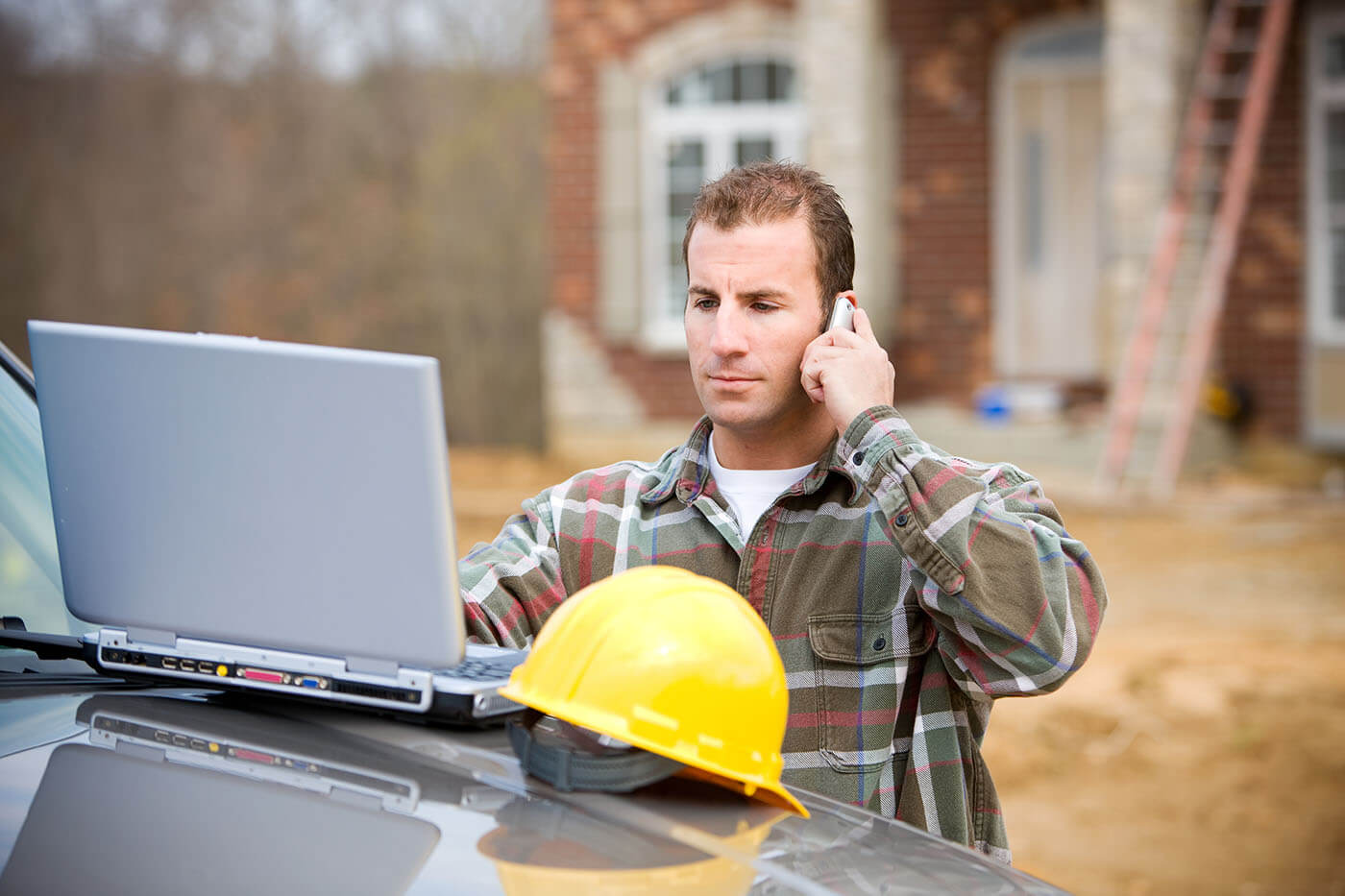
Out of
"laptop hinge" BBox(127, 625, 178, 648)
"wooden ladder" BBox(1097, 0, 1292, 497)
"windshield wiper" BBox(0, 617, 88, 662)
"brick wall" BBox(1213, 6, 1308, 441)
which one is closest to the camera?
"laptop hinge" BBox(127, 625, 178, 648)

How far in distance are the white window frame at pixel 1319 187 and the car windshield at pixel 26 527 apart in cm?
1205

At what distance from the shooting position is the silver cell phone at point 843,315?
8.84 feet

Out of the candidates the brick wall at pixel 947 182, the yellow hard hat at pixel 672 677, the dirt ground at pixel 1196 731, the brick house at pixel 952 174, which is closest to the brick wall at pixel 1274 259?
the brick house at pixel 952 174

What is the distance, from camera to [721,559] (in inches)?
107

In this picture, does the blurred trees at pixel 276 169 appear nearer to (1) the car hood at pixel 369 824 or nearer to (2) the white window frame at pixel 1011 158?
(2) the white window frame at pixel 1011 158

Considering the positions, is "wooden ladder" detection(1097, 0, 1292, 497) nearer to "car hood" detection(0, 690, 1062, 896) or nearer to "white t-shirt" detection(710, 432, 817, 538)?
"white t-shirt" detection(710, 432, 817, 538)

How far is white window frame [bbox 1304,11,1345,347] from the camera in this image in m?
12.7

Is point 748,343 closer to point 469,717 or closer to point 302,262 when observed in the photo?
point 469,717

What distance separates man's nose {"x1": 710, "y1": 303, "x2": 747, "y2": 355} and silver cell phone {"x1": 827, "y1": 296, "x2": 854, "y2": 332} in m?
0.16

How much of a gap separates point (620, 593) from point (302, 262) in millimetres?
24993

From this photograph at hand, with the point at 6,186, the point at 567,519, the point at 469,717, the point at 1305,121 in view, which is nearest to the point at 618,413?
the point at 1305,121

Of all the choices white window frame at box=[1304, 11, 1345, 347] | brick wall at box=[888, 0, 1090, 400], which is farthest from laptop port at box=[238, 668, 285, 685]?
white window frame at box=[1304, 11, 1345, 347]

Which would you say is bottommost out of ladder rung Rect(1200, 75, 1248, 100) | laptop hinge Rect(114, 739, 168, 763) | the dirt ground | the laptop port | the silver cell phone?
the dirt ground

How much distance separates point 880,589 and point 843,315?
19.7 inches
